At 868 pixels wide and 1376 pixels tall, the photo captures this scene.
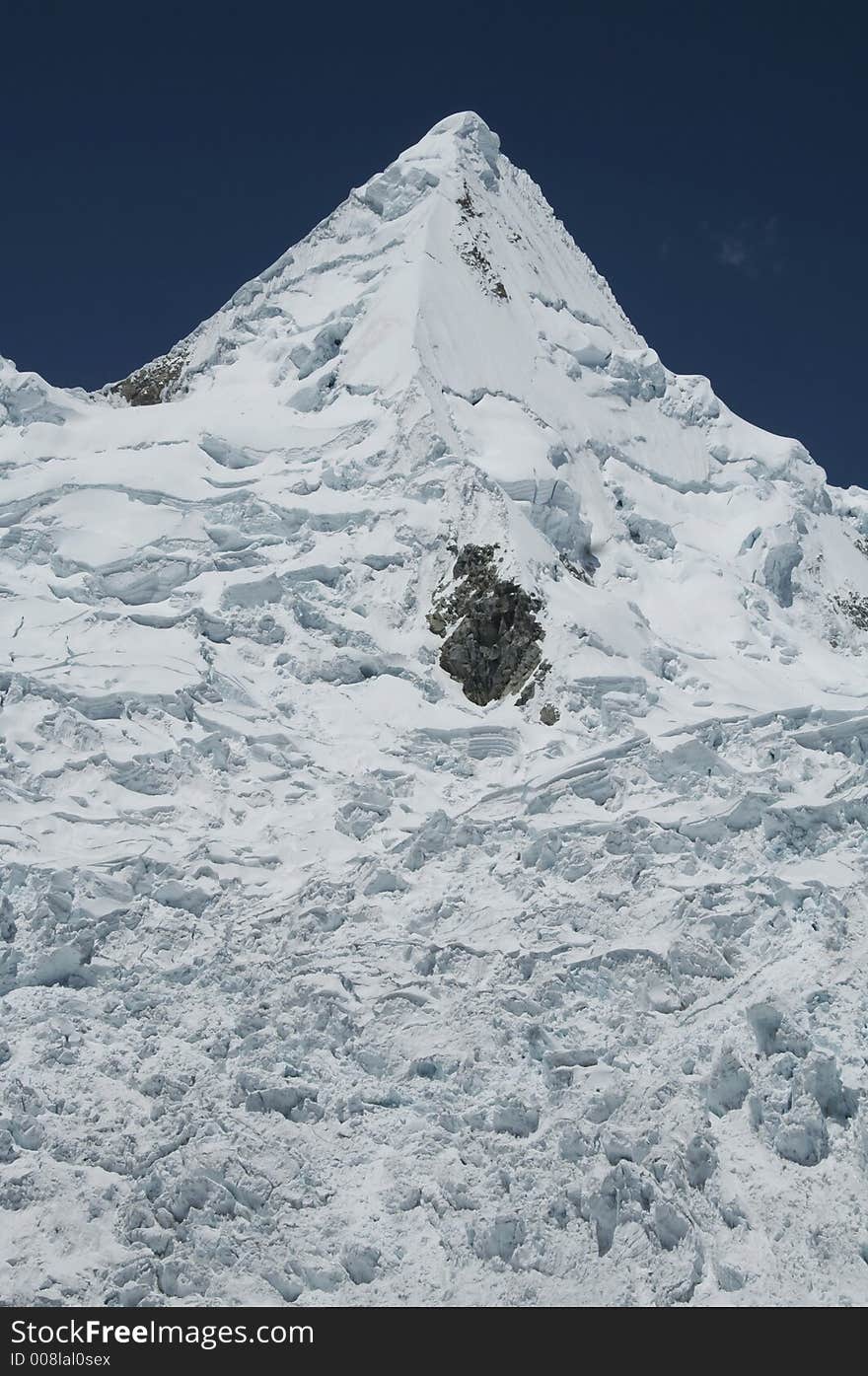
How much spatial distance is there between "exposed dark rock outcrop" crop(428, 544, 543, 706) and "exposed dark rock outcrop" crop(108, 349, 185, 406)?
1529cm

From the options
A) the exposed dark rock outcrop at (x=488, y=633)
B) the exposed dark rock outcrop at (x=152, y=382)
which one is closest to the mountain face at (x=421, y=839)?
the exposed dark rock outcrop at (x=488, y=633)

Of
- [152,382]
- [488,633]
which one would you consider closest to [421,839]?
[488,633]

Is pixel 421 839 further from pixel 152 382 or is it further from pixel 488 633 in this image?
pixel 152 382

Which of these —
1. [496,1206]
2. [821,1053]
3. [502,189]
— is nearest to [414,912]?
[496,1206]

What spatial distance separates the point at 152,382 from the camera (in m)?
45.8

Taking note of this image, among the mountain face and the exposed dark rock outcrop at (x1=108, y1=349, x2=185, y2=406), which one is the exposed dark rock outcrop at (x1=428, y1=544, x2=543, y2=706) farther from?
the exposed dark rock outcrop at (x1=108, y1=349, x2=185, y2=406)

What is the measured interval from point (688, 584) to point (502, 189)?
66.8 ft

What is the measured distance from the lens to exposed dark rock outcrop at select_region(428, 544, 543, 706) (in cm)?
3297

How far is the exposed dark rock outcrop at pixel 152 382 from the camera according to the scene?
4516 centimetres

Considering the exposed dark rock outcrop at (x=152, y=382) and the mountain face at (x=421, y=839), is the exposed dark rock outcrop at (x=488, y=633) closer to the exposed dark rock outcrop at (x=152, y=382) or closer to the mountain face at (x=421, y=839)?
the mountain face at (x=421, y=839)

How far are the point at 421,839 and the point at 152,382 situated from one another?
23.2 metres

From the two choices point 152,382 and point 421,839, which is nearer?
point 421,839

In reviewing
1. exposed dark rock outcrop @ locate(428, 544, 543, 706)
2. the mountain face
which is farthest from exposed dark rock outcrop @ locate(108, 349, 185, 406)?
exposed dark rock outcrop @ locate(428, 544, 543, 706)
